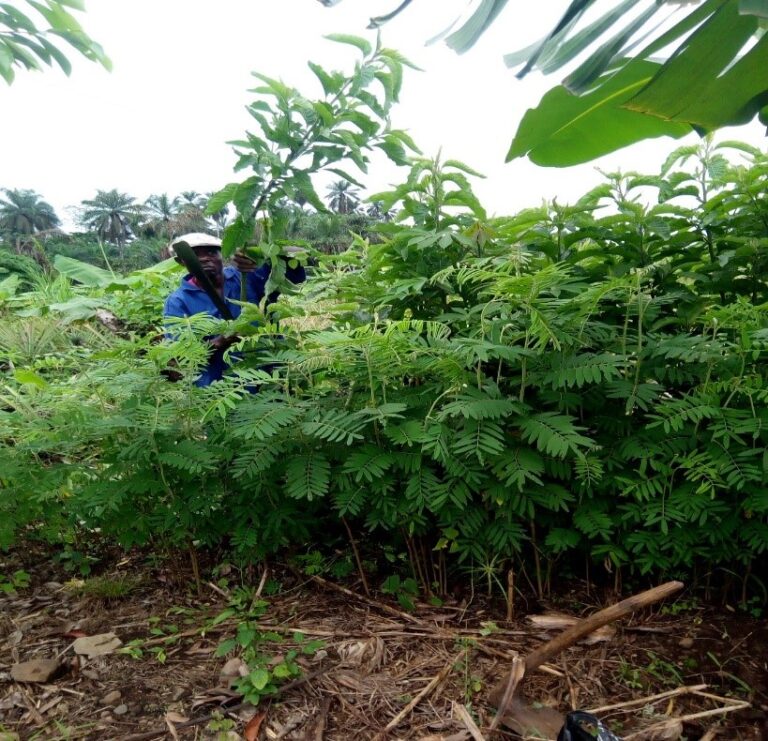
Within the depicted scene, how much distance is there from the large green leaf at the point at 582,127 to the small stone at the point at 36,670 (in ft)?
8.28

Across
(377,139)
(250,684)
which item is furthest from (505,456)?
(377,139)

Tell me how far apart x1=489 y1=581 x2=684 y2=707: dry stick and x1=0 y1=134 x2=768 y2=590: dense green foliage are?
329 millimetres

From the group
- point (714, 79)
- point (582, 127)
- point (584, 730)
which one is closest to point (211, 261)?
point (582, 127)

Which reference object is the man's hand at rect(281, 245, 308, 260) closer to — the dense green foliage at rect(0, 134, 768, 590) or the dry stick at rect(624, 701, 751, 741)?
the dense green foliage at rect(0, 134, 768, 590)

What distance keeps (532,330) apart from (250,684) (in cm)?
135

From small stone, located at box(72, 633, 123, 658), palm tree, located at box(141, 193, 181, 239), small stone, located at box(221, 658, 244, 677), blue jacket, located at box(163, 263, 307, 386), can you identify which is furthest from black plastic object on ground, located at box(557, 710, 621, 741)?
palm tree, located at box(141, 193, 181, 239)

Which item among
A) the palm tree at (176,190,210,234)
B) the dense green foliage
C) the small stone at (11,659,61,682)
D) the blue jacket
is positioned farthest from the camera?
the palm tree at (176,190,210,234)

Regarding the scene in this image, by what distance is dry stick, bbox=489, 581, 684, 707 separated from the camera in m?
1.42

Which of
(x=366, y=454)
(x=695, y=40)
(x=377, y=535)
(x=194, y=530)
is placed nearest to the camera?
(x=695, y=40)

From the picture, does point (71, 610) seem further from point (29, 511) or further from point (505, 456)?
point (505, 456)

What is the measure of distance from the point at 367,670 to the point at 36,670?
109 centimetres

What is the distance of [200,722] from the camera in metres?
1.63

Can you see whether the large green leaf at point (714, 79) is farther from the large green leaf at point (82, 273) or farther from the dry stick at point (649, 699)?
the large green leaf at point (82, 273)

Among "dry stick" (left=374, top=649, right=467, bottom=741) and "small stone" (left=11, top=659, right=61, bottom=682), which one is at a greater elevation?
"small stone" (left=11, top=659, right=61, bottom=682)
